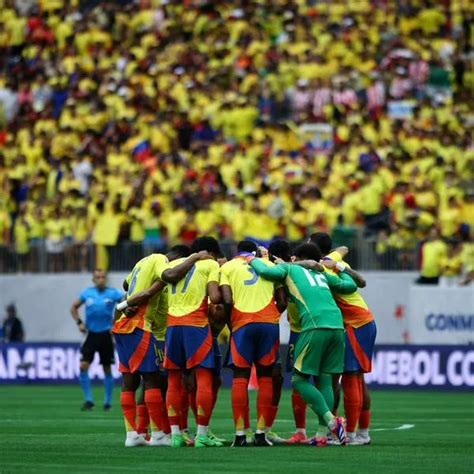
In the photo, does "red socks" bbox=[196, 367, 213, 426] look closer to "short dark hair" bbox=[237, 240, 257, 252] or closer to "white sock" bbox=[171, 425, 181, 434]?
"white sock" bbox=[171, 425, 181, 434]

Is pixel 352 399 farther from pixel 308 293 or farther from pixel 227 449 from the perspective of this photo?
pixel 227 449

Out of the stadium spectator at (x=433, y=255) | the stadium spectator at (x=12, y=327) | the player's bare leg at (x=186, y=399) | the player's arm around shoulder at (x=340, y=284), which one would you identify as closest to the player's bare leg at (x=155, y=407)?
the player's bare leg at (x=186, y=399)

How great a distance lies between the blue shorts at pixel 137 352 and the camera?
18.9m

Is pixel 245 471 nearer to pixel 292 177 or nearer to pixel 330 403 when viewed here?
pixel 330 403

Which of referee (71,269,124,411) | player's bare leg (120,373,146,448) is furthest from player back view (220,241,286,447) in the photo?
referee (71,269,124,411)

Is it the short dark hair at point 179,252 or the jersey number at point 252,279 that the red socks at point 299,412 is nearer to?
the jersey number at point 252,279

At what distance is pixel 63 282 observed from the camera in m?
36.8

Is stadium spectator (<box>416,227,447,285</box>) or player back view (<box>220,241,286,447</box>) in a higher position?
stadium spectator (<box>416,227,447,285</box>)

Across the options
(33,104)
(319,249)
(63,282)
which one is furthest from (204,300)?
(33,104)

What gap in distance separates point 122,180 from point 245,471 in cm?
2252

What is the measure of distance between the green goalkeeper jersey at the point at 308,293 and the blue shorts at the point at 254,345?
418mm

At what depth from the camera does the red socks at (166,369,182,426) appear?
18.8 meters

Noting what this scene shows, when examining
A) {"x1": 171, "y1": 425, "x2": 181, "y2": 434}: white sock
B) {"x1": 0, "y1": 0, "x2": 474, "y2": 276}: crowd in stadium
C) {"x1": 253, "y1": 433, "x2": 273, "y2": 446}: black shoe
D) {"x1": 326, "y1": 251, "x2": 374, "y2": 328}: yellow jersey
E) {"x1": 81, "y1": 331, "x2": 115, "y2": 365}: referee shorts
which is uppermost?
{"x1": 0, "y1": 0, "x2": 474, "y2": 276}: crowd in stadium

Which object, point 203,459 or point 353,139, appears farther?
point 353,139
